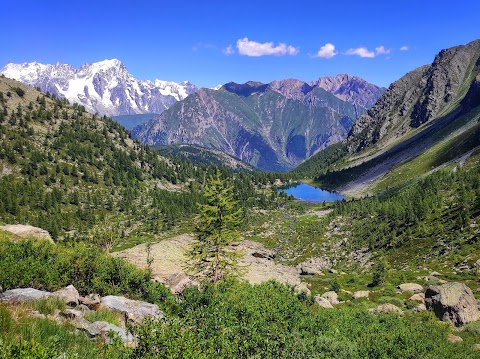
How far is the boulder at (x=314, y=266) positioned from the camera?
79688mm

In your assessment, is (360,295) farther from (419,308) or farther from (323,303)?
(323,303)

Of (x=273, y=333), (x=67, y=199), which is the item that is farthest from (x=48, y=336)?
(x=67, y=199)

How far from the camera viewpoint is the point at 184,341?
11.8 meters

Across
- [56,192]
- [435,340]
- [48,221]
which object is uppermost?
[56,192]

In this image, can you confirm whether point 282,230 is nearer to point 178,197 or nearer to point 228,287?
point 178,197

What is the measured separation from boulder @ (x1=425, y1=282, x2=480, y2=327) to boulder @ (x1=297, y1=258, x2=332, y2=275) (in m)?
34.8

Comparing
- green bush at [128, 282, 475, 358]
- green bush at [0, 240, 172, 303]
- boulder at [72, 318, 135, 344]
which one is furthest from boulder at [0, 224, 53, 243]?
boulder at [72, 318, 135, 344]

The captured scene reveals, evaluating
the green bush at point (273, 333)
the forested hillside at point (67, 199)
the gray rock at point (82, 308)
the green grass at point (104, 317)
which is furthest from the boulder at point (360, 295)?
the forested hillside at point (67, 199)

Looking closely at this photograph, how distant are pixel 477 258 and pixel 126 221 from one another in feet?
434

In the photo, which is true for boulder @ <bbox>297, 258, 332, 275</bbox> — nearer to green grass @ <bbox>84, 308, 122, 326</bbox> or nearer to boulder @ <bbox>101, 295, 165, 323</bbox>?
boulder @ <bbox>101, 295, 165, 323</bbox>

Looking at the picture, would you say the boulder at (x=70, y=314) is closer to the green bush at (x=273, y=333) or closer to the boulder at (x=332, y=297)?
the green bush at (x=273, y=333)

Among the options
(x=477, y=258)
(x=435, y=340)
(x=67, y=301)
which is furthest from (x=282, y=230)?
(x=67, y=301)

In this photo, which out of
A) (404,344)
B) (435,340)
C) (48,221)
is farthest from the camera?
(48,221)

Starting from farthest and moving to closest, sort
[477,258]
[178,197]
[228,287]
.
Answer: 1. [178,197]
2. [477,258]
3. [228,287]
